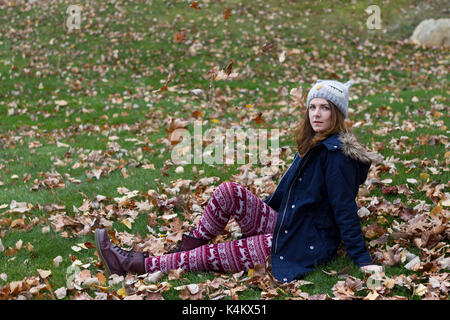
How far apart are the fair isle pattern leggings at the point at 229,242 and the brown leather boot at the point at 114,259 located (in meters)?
0.08

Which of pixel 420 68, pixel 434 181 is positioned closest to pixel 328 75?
pixel 420 68

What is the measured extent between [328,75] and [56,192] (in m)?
9.24

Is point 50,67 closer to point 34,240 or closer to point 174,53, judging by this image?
point 174,53

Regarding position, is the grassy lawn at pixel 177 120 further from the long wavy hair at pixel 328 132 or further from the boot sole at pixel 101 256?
the long wavy hair at pixel 328 132

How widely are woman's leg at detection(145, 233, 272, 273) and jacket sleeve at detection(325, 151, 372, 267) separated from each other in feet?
2.05

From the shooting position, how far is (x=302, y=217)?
3.39 m

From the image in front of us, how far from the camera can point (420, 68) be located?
1308 cm
